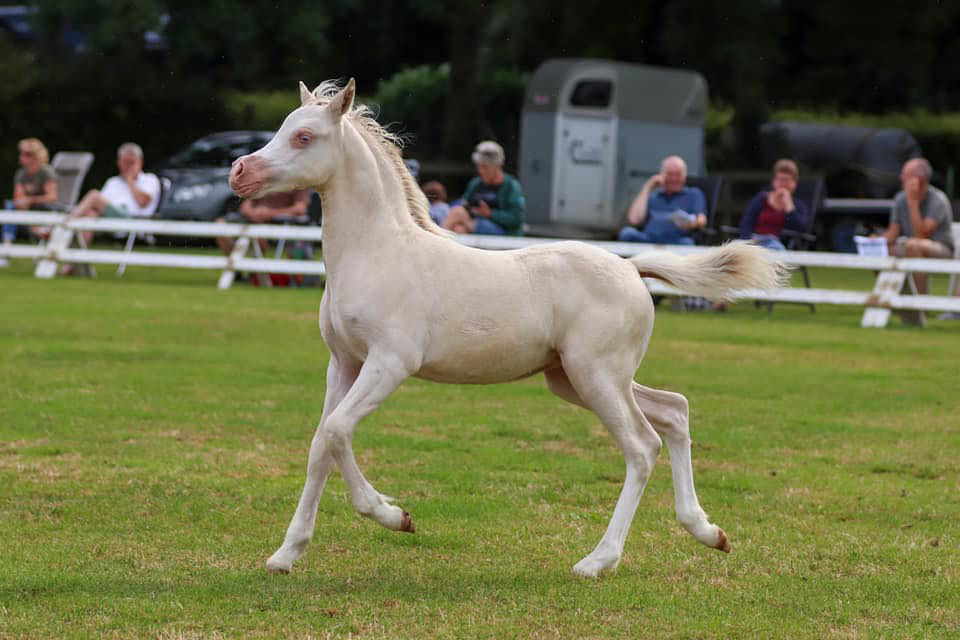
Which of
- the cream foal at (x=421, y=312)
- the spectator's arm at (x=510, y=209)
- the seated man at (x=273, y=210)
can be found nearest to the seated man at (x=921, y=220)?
the spectator's arm at (x=510, y=209)

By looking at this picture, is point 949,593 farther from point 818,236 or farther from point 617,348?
point 818,236

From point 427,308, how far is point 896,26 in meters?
38.3

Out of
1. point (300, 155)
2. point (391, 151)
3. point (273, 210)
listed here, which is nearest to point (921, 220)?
point (273, 210)

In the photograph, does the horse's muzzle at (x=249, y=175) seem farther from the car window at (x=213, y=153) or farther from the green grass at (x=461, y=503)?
the car window at (x=213, y=153)

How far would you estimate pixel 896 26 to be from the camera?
1649 inches

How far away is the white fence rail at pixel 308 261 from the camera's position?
56.7ft

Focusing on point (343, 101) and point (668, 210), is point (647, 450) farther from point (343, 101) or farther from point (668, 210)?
point (668, 210)

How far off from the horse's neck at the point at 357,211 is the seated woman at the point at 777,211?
12875 millimetres

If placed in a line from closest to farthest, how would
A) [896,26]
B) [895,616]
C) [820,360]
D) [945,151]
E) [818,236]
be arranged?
[895,616]
[820,360]
[818,236]
[945,151]
[896,26]

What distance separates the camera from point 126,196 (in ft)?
74.7

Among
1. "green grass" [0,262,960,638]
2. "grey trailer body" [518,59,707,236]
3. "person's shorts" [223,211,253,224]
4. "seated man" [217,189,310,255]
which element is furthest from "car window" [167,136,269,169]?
"green grass" [0,262,960,638]

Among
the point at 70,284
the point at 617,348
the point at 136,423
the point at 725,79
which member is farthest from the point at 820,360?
the point at 725,79

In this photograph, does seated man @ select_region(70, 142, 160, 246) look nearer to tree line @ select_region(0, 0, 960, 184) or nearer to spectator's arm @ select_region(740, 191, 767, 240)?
spectator's arm @ select_region(740, 191, 767, 240)

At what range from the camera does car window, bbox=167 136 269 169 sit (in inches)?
1187
